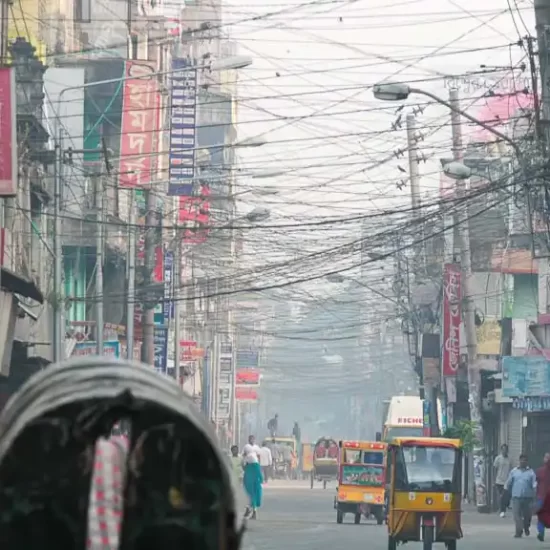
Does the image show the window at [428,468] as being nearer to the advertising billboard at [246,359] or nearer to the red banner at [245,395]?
the red banner at [245,395]

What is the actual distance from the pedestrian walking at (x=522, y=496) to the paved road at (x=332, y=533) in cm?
30

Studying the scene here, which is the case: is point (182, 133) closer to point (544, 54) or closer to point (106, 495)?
point (544, 54)

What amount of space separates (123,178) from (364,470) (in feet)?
40.6

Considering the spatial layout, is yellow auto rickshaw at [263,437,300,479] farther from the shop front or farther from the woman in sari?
the woman in sari

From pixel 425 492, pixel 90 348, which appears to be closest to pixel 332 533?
pixel 425 492

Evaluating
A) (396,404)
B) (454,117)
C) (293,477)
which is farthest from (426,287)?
(293,477)

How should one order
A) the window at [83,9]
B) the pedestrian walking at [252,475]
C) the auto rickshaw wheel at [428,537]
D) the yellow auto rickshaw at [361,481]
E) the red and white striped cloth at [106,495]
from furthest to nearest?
the window at [83,9] → the yellow auto rickshaw at [361,481] → the pedestrian walking at [252,475] → the auto rickshaw wheel at [428,537] → the red and white striped cloth at [106,495]

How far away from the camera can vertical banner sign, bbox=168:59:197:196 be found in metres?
46.7

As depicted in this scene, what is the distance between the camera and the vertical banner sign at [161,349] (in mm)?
49688

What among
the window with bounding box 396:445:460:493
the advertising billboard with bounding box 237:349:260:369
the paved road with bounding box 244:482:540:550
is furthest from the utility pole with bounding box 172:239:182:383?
the advertising billboard with bounding box 237:349:260:369

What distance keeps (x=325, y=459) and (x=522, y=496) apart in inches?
1703

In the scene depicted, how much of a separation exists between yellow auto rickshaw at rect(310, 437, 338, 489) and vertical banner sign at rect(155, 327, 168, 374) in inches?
947

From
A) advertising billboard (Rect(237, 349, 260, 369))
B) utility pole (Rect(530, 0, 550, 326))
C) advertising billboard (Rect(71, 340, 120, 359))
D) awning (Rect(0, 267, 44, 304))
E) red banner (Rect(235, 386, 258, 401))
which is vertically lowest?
advertising billboard (Rect(71, 340, 120, 359))

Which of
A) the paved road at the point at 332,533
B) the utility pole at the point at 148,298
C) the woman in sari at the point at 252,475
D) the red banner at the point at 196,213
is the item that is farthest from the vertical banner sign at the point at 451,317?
the woman in sari at the point at 252,475
